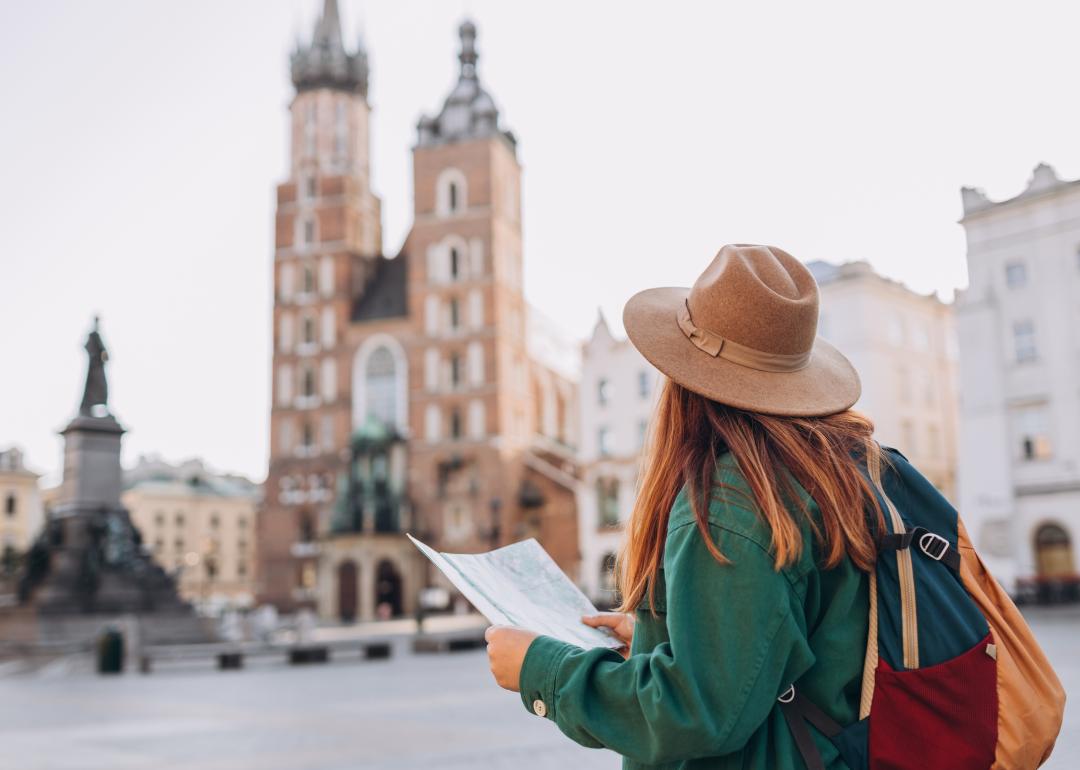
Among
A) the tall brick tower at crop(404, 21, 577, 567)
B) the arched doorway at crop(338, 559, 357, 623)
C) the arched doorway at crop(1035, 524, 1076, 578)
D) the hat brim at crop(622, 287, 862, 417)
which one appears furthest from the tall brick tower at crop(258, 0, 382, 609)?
the hat brim at crop(622, 287, 862, 417)

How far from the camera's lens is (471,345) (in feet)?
181

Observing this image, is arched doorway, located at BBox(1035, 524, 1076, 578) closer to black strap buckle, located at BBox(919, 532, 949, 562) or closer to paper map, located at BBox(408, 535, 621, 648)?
paper map, located at BBox(408, 535, 621, 648)

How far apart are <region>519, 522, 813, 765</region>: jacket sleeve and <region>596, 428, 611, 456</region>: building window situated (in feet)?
145

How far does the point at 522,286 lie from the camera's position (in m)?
58.3

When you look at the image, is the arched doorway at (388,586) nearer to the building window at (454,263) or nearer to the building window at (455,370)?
the building window at (455,370)

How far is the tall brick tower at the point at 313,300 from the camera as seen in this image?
5584cm

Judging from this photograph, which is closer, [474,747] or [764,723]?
[764,723]

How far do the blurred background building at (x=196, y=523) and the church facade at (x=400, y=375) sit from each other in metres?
32.4

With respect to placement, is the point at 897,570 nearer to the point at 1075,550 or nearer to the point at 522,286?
the point at 1075,550

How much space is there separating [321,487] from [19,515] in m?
33.0

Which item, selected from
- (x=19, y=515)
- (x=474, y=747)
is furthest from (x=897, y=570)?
(x=19, y=515)

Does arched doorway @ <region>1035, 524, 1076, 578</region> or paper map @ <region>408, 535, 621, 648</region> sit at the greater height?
paper map @ <region>408, 535, 621, 648</region>

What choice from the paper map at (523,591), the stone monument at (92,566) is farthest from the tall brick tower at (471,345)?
the paper map at (523,591)

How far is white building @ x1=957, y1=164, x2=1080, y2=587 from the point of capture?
30406mm
